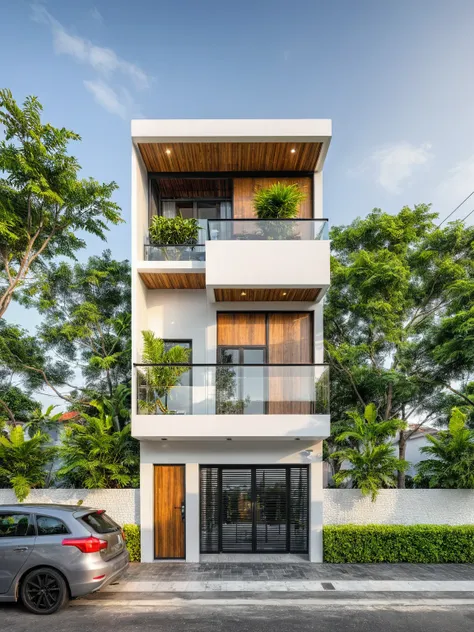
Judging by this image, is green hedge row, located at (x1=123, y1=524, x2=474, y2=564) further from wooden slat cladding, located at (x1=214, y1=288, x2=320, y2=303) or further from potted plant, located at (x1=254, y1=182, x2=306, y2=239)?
potted plant, located at (x1=254, y1=182, x2=306, y2=239)

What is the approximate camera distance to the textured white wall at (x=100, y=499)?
9102 mm

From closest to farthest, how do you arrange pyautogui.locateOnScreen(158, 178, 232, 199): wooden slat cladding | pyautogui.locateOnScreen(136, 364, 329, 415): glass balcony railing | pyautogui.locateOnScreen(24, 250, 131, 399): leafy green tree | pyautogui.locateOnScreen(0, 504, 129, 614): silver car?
pyautogui.locateOnScreen(0, 504, 129, 614): silver car
pyautogui.locateOnScreen(136, 364, 329, 415): glass balcony railing
pyautogui.locateOnScreen(158, 178, 232, 199): wooden slat cladding
pyautogui.locateOnScreen(24, 250, 131, 399): leafy green tree

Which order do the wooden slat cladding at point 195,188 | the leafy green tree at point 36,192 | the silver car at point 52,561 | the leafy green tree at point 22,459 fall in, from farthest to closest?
1. the wooden slat cladding at point 195,188
2. the leafy green tree at point 36,192
3. the leafy green tree at point 22,459
4. the silver car at point 52,561

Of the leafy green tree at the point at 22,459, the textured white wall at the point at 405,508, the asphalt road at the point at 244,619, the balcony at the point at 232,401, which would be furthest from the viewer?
the leafy green tree at the point at 22,459

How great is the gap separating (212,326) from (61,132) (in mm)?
6017

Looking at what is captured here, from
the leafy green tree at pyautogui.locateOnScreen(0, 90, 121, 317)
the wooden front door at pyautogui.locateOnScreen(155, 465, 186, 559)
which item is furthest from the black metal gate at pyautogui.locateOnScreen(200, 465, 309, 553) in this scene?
the leafy green tree at pyautogui.locateOnScreen(0, 90, 121, 317)

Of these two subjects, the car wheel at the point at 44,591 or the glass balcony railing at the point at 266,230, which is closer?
the car wheel at the point at 44,591

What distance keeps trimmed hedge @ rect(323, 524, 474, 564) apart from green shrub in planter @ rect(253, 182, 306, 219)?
24.7 ft

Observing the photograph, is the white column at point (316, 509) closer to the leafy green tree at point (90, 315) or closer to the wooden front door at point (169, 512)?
the wooden front door at point (169, 512)

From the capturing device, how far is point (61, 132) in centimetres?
966

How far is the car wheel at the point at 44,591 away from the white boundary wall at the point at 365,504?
2.85m

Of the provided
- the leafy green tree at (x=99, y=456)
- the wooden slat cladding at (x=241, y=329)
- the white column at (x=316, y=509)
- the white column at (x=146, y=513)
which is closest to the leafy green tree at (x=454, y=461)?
the white column at (x=316, y=509)

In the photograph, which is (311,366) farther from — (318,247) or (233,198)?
(233,198)

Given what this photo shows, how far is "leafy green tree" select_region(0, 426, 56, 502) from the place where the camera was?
915cm
